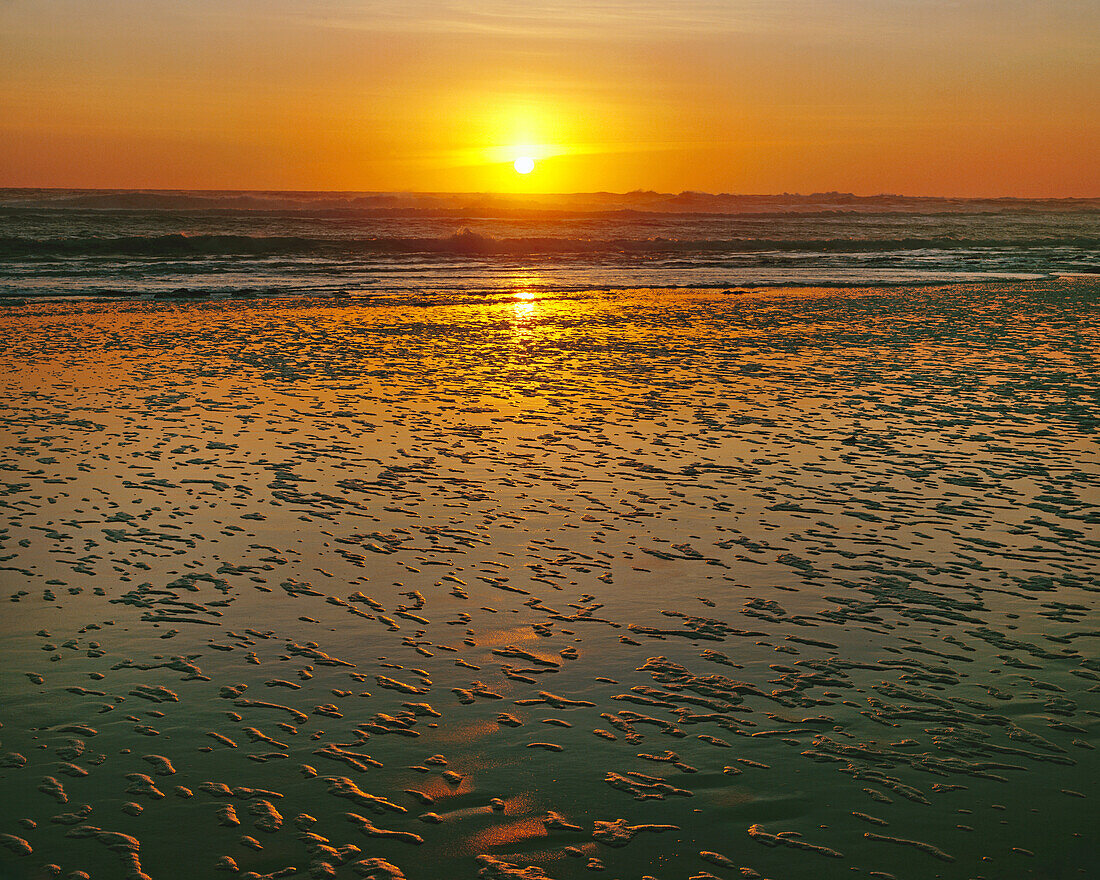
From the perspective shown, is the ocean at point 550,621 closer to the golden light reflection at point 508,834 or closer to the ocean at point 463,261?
the golden light reflection at point 508,834

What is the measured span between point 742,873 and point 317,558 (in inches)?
262

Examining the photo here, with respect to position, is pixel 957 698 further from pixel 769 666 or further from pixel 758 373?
pixel 758 373

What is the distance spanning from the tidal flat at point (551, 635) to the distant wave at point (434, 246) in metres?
53.1

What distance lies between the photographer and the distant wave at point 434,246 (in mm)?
67938

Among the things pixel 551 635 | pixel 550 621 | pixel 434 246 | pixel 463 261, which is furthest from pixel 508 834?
pixel 434 246

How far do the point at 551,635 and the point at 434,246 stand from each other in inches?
2809

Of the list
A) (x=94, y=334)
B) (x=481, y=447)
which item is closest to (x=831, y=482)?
(x=481, y=447)

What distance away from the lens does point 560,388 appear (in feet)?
70.6

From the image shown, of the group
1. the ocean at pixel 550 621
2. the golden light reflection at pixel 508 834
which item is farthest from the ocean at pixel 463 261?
the golden light reflection at pixel 508 834

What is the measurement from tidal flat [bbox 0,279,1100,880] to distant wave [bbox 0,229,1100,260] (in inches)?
2089

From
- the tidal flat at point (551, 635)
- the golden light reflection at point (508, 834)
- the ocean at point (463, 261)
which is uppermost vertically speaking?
the ocean at point (463, 261)

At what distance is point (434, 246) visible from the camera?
255 feet

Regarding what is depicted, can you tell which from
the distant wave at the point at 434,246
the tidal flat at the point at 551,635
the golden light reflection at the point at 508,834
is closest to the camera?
the golden light reflection at the point at 508,834

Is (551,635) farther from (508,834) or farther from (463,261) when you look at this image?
(463,261)
